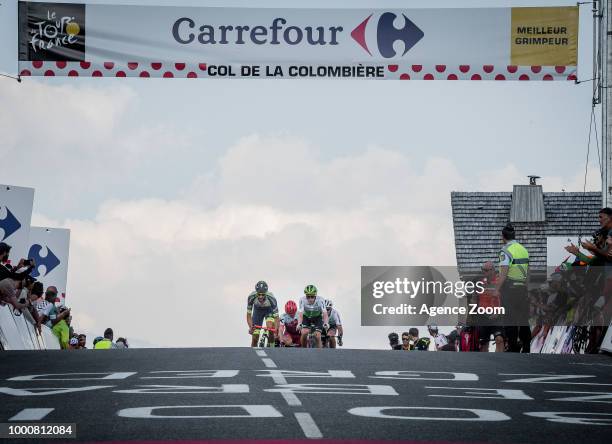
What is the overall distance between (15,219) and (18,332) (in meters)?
3.70

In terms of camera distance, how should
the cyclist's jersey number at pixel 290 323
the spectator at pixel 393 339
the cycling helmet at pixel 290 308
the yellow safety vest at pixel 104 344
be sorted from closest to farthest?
the cyclist's jersey number at pixel 290 323
the cycling helmet at pixel 290 308
the yellow safety vest at pixel 104 344
the spectator at pixel 393 339

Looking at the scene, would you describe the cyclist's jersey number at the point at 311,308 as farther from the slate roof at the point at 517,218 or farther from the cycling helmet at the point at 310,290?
the slate roof at the point at 517,218

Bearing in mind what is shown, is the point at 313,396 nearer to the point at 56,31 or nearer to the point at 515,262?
the point at 515,262

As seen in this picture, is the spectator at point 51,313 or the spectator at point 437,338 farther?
the spectator at point 437,338

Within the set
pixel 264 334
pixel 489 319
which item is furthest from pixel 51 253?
pixel 489 319

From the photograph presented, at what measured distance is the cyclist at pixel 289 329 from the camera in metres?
25.1

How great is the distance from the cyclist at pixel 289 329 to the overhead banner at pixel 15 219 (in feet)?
17.0

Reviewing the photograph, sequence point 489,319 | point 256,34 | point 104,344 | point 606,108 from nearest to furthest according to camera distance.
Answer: point 489,319, point 606,108, point 256,34, point 104,344

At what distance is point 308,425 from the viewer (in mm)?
8023

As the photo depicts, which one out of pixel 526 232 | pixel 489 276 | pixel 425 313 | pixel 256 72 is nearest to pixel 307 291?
pixel 256 72

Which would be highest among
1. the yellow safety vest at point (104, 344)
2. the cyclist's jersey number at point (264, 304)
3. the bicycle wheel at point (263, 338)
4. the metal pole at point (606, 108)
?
the metal pole at point (606, 108)

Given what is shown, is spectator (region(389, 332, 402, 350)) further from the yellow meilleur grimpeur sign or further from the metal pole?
the metal pole

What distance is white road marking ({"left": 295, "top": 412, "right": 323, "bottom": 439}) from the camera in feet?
25.0

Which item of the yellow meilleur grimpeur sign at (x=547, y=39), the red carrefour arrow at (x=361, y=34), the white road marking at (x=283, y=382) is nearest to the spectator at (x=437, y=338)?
the yellow meilleur grimpeur sign at (x=547, y=39)
